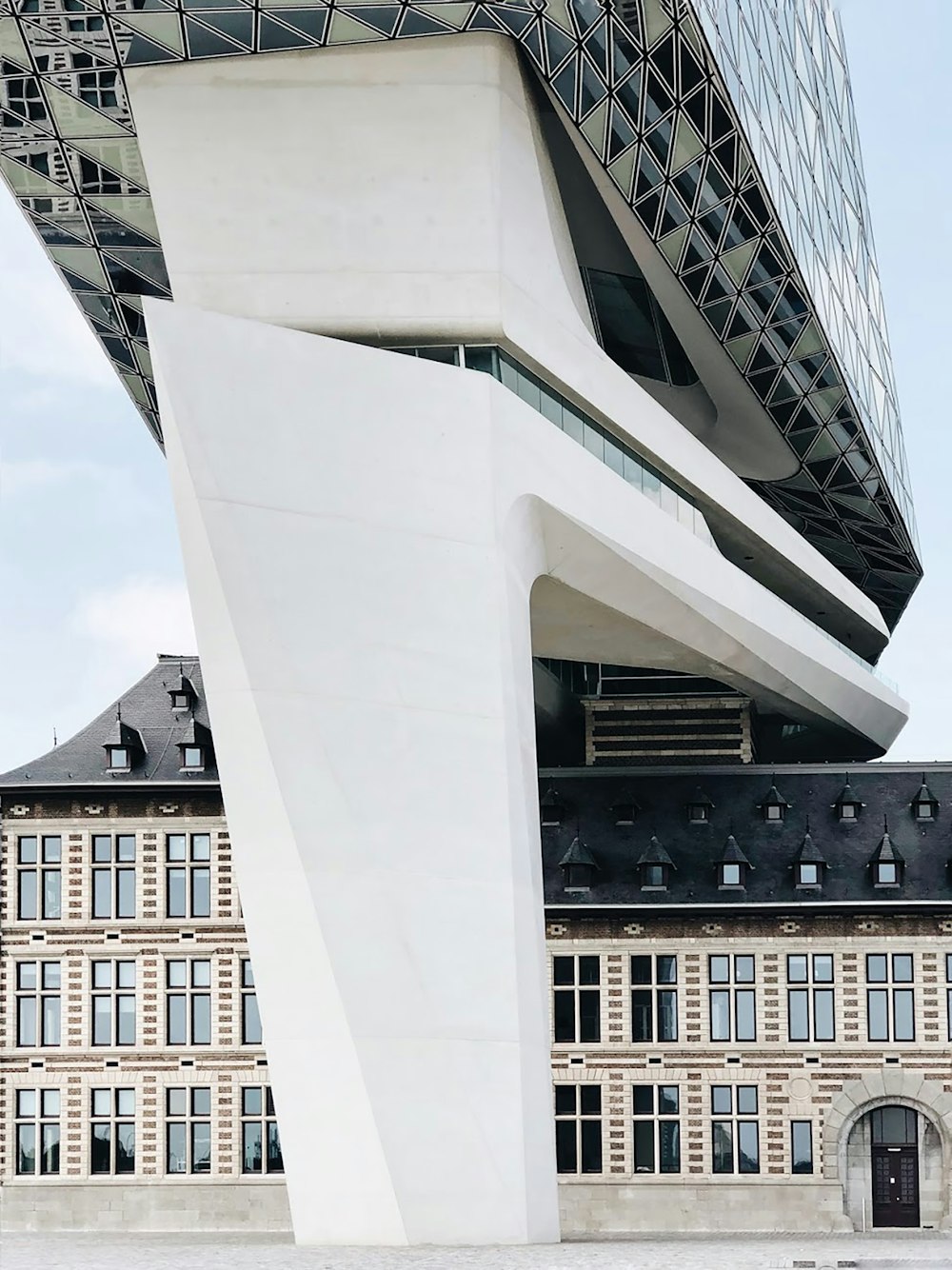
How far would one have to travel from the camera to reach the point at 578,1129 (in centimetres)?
4703

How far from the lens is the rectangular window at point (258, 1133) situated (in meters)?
47.8

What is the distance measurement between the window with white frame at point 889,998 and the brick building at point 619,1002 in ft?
0.16

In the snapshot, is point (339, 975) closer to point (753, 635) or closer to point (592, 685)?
point (753, 635)

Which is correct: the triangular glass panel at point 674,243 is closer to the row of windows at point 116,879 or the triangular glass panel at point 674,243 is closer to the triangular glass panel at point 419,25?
the triangular glass panel at point 419,25

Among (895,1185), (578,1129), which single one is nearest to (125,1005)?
(578,1129)

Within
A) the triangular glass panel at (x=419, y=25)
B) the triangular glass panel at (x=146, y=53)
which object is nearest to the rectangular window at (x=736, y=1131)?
the triangular glass panel at (x=419, y=25)

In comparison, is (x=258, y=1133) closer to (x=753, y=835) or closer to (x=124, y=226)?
(x=753, y=835)

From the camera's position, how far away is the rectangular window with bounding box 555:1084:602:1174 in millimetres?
46938

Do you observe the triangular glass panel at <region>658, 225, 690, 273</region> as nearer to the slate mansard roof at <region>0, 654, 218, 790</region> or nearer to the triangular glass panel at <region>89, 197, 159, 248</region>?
the triangular glass panel at <region>89, 197, 159, 248</region>

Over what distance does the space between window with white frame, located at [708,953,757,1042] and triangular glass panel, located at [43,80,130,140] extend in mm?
22577

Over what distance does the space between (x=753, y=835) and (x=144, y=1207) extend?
1602cm

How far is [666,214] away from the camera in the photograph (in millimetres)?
39281

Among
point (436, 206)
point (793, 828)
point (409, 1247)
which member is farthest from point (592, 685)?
point (409, 1247)

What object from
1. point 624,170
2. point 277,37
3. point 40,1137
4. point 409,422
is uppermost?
point 277,37
